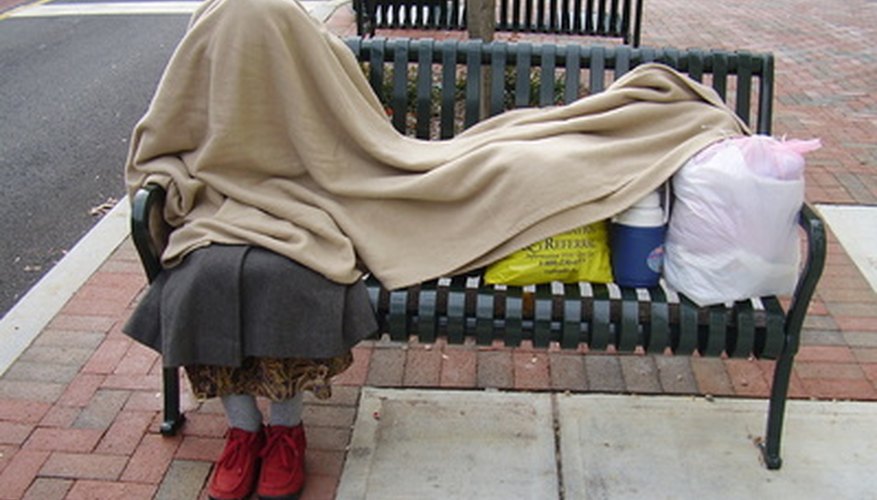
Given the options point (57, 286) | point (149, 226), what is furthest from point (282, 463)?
point (57, 286)

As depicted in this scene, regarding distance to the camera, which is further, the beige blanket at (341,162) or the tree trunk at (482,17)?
the tree trunk at (482,17)

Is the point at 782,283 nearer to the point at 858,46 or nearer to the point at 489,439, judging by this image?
the point at 489,439

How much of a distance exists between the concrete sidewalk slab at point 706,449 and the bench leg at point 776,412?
0.12 ft

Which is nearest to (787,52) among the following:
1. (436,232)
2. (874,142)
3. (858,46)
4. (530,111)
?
(858,46)

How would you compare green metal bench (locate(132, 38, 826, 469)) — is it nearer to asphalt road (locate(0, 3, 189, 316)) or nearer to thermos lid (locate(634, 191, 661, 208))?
thermos lid (locate(634, 191, 661, 208))

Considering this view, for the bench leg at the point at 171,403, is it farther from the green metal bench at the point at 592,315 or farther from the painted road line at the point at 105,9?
the painted road line at the point at 105,9

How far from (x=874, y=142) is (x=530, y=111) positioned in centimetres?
356

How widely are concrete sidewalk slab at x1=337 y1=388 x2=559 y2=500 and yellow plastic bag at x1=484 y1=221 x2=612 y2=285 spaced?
1.85ft

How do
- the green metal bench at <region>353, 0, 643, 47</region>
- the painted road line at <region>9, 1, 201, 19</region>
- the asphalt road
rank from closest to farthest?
the asphalt road < the green metal bench at <region>353, 0, 643, 47</region> < the painted road line at <region>9, 1, 201, 19</region>

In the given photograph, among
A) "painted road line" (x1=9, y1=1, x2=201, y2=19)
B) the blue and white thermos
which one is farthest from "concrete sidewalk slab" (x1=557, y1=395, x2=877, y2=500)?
"painted road line" (x1=9, y1=1, x2=201, y2=19)

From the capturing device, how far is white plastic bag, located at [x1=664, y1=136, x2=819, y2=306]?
98.0 inches

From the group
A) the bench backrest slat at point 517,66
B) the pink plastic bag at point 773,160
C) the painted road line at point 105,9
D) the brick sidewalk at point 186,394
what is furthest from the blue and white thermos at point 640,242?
the painted road line at point 105,9

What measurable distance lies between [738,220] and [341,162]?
3.70ft

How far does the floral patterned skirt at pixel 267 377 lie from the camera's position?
2.64 meters
